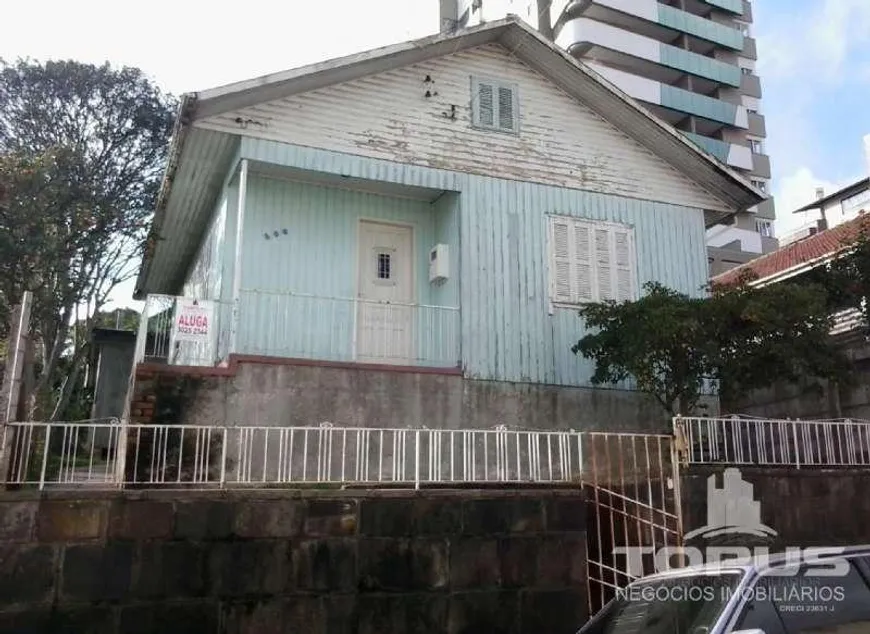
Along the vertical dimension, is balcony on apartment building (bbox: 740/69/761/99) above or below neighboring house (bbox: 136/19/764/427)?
above

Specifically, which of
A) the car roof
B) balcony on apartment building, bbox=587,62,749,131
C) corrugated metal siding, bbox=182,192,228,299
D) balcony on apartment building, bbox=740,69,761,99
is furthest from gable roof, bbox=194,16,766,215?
balcony on apartment building, bbox=740,69,761,99

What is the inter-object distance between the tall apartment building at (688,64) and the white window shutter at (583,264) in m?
31.2

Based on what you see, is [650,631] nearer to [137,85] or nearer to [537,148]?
[537,148]

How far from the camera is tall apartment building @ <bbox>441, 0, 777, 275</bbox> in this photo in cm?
4447

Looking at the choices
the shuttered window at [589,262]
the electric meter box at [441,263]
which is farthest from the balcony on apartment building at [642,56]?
the electric meter box at [441,263]

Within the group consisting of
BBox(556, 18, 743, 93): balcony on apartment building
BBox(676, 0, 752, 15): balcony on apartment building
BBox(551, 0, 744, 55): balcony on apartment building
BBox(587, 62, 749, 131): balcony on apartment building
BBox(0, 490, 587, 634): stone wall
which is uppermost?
BBox(676, 0, 752, 15): balcony on apartment building

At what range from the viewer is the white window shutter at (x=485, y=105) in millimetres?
12406

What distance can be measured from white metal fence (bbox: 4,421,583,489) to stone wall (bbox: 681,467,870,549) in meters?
1.31

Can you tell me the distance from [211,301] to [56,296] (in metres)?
7.56

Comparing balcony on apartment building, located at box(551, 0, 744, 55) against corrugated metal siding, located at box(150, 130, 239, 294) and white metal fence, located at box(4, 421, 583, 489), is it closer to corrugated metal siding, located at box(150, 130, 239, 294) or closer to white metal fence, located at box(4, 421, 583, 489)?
corrugated metal siding, located at box(150, 130, 239, 294)

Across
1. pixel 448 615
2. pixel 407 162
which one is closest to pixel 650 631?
pixel 448 615

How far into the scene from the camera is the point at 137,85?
1780cm

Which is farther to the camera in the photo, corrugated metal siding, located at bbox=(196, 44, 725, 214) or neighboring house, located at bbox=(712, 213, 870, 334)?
neighboring house, located at bbox=(712, 213, 870, 334)

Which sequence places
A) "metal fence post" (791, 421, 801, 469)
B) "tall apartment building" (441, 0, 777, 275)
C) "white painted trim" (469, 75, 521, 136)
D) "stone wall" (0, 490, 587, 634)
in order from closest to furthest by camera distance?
"stone wall" (0, 490, 587, 634) → "metal fence post" (791, 421, 801, 469) → "white painted trim" (469, 75, 521, 136) → "tall apartment building" (441, 0, 777, 275)
